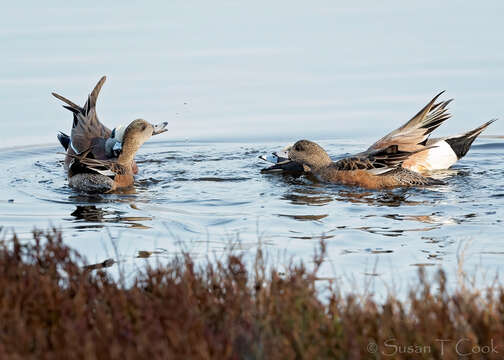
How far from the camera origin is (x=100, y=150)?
11859mm

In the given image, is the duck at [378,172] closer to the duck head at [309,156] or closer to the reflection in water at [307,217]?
the duck head at [309,156]

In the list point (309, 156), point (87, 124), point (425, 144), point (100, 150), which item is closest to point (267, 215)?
point (309, 156)

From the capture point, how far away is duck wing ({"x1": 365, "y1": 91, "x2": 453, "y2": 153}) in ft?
35.7

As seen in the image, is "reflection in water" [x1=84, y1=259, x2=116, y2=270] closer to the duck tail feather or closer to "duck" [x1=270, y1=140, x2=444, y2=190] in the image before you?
"duck" [x1=270, y1=140, x2=444, y2=190]

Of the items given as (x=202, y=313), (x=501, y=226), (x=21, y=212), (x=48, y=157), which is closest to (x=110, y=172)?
(x=21, y=212)

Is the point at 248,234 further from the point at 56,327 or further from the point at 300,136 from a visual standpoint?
the point at 300,136

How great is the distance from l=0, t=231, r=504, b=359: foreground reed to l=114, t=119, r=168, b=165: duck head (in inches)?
248

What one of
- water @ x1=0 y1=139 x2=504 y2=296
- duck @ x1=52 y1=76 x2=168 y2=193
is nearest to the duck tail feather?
duck @ x1=52 y1=76 x2=168 y2=193

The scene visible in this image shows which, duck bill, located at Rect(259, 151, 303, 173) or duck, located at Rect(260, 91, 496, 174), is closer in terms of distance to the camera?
duck, located at Rect(260, 91, 496, 174)

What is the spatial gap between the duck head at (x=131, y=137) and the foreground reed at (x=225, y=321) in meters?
6.31

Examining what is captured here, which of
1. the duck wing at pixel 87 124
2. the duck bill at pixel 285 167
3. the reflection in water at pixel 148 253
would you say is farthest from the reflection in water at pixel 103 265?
the duck wing at pixel 87 124

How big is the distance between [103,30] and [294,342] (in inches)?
653

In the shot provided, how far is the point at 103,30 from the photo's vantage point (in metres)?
19.7

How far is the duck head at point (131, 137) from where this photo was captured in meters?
11.2
